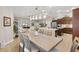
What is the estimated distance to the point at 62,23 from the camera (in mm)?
2680

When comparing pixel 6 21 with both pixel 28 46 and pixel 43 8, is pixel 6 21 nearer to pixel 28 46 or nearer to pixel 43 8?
pixel 28 46

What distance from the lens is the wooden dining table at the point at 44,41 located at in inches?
105

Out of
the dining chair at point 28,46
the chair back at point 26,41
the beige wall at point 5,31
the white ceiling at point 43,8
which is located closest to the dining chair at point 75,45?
the white ceiling at point 43,8

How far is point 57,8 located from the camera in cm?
267

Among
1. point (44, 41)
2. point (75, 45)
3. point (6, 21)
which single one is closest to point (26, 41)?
point (44, 41)

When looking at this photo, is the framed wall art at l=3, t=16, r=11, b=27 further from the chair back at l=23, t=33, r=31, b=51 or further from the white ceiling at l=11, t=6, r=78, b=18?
the chair back at l=23, t=33, r=31, b=51

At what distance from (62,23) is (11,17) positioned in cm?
89

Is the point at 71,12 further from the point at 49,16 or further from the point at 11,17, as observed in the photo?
the point at 11,17

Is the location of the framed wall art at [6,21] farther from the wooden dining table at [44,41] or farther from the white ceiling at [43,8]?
the wooden dining table at [44,41]

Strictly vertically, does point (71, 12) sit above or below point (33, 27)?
above
